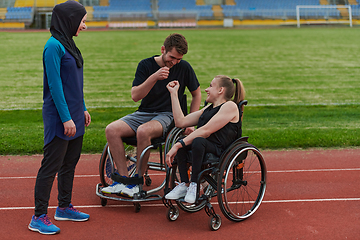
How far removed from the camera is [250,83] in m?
13.7

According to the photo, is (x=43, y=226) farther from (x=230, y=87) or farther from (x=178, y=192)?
(x=230, y=87)

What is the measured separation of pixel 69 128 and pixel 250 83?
11.2 m

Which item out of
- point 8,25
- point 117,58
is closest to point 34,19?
point 8,25

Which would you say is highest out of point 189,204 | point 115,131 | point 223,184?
point 115,131

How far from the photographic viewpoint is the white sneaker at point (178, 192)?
3.43 m

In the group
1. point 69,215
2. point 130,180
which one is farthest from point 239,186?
point 69,215

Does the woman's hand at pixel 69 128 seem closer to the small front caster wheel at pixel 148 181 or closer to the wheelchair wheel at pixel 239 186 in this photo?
the wheelchair wheel at pixel 239 186

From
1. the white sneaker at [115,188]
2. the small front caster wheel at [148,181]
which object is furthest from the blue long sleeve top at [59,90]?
the small front caster wheel at [148,181]

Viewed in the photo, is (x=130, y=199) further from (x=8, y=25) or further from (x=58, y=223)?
(x=8, y=25)

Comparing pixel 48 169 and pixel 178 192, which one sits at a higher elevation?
pixel 48 169

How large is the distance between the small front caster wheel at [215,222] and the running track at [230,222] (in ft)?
0.16

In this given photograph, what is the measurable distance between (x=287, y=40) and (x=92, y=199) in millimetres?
21804

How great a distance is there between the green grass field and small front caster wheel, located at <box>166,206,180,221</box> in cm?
279

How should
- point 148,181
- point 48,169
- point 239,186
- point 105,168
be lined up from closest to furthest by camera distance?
point 48,169
point 239,186
point 105,168
point 148,181
